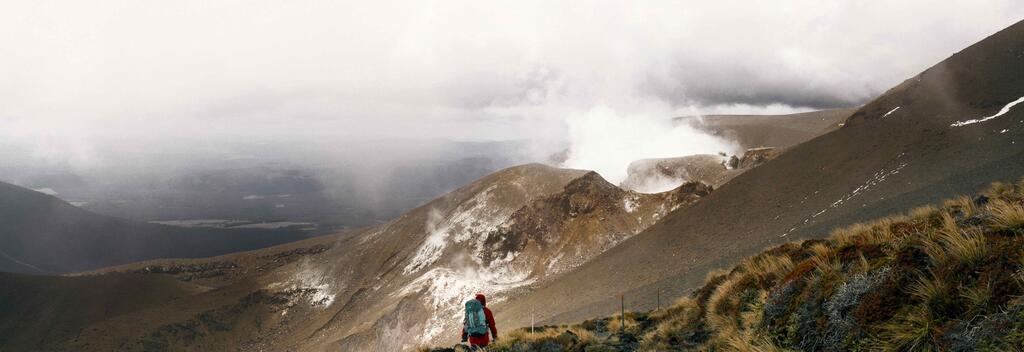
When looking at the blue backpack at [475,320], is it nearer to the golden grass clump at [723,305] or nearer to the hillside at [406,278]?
the golden grass clump at [723,305]

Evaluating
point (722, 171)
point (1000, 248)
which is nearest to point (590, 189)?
point (722, 171)

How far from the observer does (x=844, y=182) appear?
33.9 metres

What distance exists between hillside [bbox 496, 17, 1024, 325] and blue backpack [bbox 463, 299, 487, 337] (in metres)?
18.4

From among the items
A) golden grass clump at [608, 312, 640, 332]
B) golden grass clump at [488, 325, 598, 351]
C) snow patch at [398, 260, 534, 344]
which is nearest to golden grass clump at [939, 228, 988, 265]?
golden grass clump at [488, 325, 598, 351]

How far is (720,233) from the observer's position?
36.2m

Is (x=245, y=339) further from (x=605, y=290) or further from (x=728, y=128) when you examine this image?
(x=728, y=128)

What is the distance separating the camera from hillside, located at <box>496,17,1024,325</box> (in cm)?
2752

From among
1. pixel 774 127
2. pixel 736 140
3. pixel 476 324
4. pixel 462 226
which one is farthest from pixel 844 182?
pixel 774 127

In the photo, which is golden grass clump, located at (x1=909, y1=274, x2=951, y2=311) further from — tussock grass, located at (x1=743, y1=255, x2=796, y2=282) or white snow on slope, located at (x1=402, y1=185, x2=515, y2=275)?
white snow on slope, located at (x1=402, y1=185, x2=515, y2=275)

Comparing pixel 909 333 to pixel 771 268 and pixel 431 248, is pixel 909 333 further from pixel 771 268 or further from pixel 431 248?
pixel 431 248

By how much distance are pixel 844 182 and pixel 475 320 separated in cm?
3609

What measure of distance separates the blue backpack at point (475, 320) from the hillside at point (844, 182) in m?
18.4

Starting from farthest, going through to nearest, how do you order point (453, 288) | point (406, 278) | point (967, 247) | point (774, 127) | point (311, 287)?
point (774, 127) < point (311, 287) < point (406, 278) < point (453, 288) < point (967, 247)

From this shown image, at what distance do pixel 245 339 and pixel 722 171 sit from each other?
104 m
